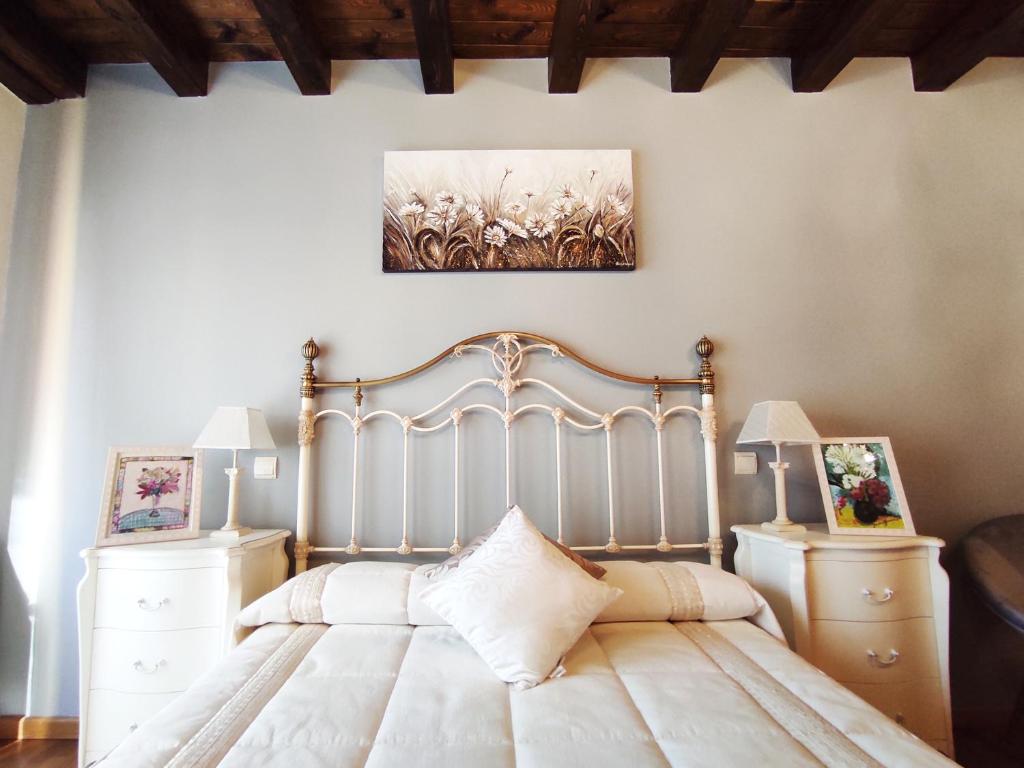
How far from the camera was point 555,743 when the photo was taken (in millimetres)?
944

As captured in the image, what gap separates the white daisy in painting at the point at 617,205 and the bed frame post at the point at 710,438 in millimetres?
622

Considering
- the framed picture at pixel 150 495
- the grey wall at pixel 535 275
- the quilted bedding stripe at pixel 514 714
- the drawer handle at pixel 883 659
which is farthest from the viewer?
the grey wall at pixel 535 275

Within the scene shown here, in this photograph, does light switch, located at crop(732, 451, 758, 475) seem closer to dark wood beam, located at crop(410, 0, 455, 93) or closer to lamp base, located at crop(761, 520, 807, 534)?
lamp base, located at crop(761, 520, 807, 534)

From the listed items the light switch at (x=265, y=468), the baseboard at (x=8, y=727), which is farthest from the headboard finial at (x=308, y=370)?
the baseboard at (x=8, y=727)

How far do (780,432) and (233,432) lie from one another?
1.93m

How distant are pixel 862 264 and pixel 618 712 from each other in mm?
2057

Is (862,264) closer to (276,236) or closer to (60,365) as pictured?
(276,236)

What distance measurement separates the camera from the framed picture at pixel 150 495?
1.72 meters

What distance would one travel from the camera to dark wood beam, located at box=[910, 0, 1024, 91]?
191 centimetres

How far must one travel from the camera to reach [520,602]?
130 centimetres

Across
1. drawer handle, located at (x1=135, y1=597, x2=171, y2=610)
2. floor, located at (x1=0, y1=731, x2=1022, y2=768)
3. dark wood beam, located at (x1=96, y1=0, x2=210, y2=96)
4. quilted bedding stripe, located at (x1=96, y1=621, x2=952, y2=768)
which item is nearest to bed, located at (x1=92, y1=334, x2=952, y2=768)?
quilted bedding stripe, located at (x1=96, y1=621, x2=952, y2=768)

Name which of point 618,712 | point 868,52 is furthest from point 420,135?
point 618,712

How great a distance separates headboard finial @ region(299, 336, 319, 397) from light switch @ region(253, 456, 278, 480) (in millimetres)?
299

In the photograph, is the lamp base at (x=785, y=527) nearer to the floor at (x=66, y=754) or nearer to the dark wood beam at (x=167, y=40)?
the floor at (x=66, y=754)
